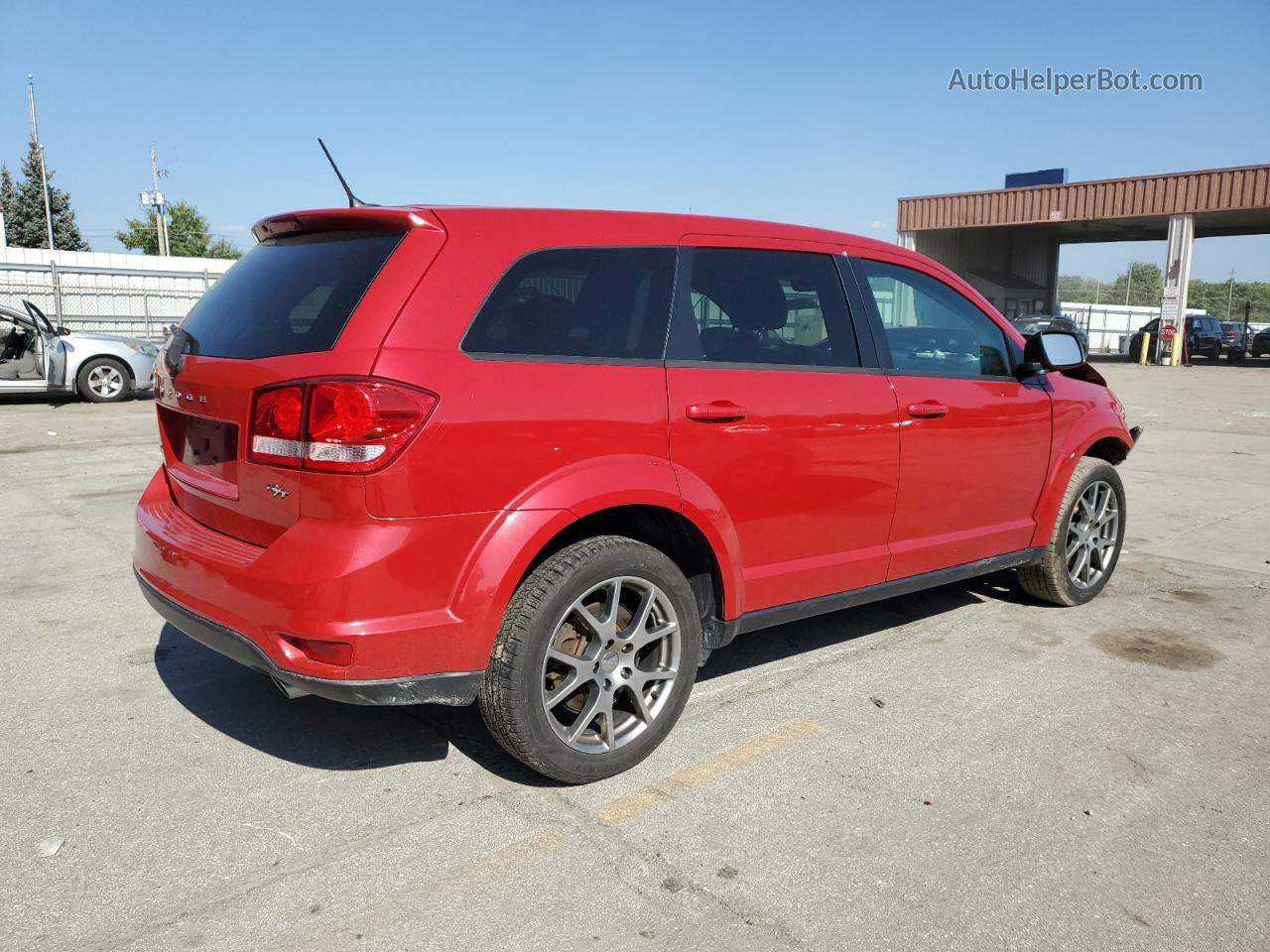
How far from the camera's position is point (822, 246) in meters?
3.95

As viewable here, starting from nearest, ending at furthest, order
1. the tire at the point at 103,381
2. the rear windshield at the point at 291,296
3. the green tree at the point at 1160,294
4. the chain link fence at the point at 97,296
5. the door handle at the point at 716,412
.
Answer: the rear windshield at the point at 291,296 < the door handle at the point at 716,412 < the tire at the point at 103,381 < the chain link fence at the point at 97,296 < the green tree at the point at 1160,294

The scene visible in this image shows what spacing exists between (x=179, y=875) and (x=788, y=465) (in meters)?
2.31

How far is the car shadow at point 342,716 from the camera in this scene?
337 cm

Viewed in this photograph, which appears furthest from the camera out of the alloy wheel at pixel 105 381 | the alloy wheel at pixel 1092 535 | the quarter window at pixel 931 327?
the alloy wheel at pixel 105 381

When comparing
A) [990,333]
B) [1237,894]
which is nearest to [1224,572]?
[990,333]

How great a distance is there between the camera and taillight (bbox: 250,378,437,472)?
266cm

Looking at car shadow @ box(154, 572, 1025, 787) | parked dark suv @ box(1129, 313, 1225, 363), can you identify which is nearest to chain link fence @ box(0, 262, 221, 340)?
car shadow @ box(154, 572, 1025, 787)

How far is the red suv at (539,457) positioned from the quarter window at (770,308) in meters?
0.01

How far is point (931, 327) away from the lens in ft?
14.4

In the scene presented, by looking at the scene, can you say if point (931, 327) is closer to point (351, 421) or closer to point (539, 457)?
point (539, 457)

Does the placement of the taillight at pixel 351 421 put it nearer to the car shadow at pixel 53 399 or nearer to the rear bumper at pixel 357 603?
the rear bumper at pixel 357 603

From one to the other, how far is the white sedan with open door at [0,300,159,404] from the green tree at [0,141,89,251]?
196ft

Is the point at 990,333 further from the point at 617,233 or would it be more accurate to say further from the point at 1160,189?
the point at 1160,189

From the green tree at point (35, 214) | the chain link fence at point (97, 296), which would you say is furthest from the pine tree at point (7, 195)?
the chain link fence at point (97, 296)
